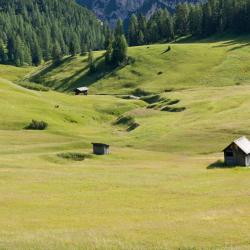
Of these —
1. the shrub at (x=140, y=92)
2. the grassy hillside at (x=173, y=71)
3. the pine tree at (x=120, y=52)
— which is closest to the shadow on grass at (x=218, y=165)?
the grassy hillside at (x=173, y=71)

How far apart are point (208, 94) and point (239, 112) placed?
3123cm

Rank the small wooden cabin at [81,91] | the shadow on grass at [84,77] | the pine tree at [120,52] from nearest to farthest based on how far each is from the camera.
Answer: the small wooden cabin at [81,91], the shadow on grass at [84,77], the pine tree at [120,52]

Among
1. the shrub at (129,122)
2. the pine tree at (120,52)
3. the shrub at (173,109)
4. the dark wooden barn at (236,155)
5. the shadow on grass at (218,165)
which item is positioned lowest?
the shrub at (129,122)

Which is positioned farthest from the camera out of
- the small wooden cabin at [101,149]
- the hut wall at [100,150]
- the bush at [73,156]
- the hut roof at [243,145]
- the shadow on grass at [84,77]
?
the shadow on grass at [84,77]

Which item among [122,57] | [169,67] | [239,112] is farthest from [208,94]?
[122,57]

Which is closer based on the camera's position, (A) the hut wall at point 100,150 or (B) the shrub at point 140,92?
(A) the hut wall at point 100,150

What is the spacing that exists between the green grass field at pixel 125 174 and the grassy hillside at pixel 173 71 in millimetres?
3967

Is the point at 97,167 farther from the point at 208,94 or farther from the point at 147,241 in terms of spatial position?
the point at 208,94

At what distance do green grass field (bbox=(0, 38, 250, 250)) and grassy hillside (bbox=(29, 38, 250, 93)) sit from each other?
13.0 feet

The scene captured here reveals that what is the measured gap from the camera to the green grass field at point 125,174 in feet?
110

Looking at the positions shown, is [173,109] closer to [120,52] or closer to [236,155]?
[236,155]

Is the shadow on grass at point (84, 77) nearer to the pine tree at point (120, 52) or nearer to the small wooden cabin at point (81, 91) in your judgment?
the pine tree at point (120, 52)

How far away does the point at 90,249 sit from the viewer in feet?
97.3

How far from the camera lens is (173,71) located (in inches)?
6973
